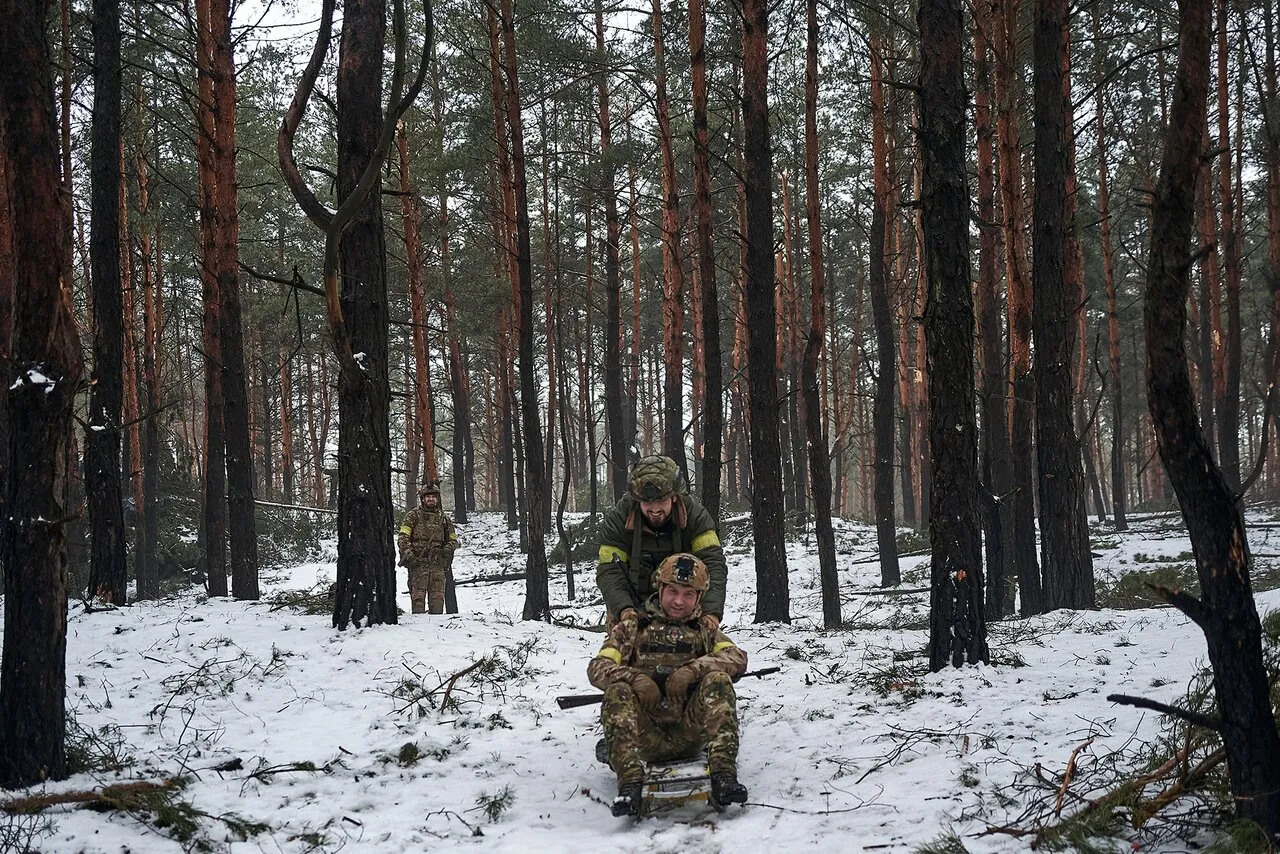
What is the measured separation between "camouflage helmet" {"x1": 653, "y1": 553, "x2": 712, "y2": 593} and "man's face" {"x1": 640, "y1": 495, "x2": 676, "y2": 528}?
40 cm

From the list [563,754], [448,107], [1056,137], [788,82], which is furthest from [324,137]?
[563,754]

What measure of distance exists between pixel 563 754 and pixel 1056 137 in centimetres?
870

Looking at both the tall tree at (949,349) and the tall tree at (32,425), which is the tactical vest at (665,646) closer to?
the tall tree at (949,349)

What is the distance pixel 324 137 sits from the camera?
22281mm

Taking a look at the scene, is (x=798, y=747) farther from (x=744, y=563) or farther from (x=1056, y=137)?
(x=744, y=563)

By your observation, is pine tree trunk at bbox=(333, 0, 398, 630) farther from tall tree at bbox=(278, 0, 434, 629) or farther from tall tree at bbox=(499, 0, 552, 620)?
tall tree at bbox=(499, 0, 552, 620)

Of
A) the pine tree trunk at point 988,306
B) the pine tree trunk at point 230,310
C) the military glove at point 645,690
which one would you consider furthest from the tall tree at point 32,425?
the pine tree trunk at point 988,306

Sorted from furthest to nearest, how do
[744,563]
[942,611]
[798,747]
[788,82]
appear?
[744,563]
[788,82]
[942,611]
[798,747]

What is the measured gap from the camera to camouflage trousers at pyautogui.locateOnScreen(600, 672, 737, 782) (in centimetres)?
462

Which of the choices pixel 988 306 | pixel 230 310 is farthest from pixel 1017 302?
pixel 230 310

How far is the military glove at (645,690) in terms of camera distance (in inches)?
198

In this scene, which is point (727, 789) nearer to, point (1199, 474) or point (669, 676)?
point (669, 676)

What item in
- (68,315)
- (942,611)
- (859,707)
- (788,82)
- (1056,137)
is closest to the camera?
(68,315)

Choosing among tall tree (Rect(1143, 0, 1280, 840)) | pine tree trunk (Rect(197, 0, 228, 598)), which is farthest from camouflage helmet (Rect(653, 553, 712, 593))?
pine tree trunk (Rect(197, 0, 228, 598))
